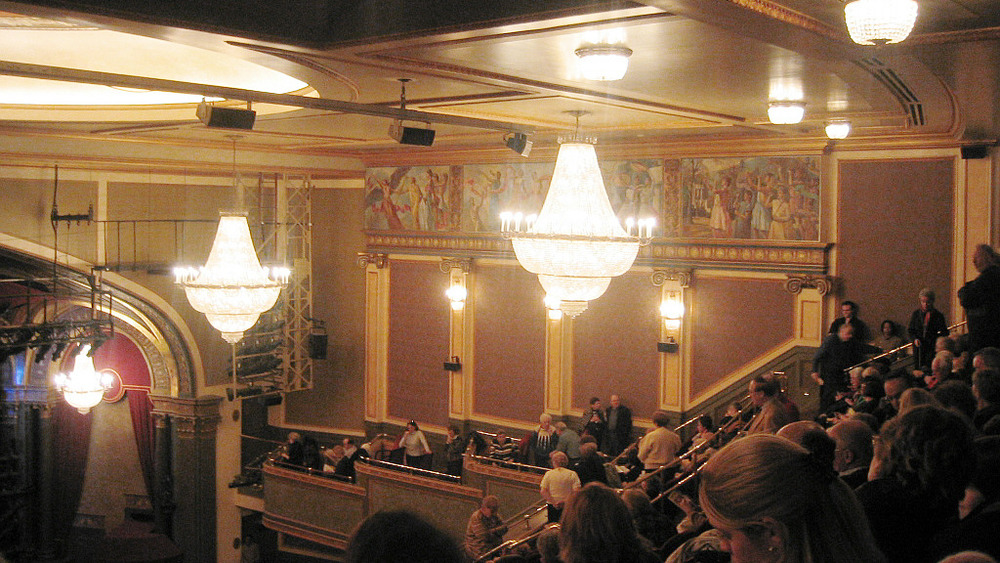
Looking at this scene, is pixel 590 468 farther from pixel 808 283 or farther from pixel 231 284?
pixel 808 283

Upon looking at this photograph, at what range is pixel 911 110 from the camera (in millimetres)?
9438

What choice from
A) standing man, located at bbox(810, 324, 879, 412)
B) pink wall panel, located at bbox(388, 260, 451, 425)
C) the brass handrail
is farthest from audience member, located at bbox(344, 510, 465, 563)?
pink wall panel, located at bbox(388, 260, 451, 425)

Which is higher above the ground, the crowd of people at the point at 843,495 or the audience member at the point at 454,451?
the crowd of people at the point at 843,495

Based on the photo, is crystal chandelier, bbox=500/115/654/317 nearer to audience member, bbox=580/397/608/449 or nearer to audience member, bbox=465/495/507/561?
audience member, bbox=465/495/507/561

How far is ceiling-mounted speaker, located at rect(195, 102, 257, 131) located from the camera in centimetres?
675

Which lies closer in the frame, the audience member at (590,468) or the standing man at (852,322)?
the audience member at (590,468)

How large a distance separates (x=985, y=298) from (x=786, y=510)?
20.2 feet

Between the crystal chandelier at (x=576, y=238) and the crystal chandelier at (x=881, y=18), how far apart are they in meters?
3.54

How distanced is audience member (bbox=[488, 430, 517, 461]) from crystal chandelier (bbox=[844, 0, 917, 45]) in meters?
9.99

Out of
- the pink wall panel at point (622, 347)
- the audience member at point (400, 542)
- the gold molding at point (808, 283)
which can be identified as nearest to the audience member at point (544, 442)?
the pink wall panel at point (622, 347)

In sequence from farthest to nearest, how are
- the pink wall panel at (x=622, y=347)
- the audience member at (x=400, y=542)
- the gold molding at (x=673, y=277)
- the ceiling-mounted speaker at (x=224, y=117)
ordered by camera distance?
the pink wall panel at (x=622, y=347)
the gold molding at (x=673, y=277)
the ceiling-mounted speaker at (x=224, y=117)
the audience member at (x=400, y=542)

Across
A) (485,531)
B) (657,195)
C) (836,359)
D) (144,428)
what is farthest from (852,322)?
(144,428)

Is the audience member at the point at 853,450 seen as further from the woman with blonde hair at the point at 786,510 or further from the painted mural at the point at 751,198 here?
the painted mural at the point at 751,198

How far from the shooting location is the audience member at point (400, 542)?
159cm
